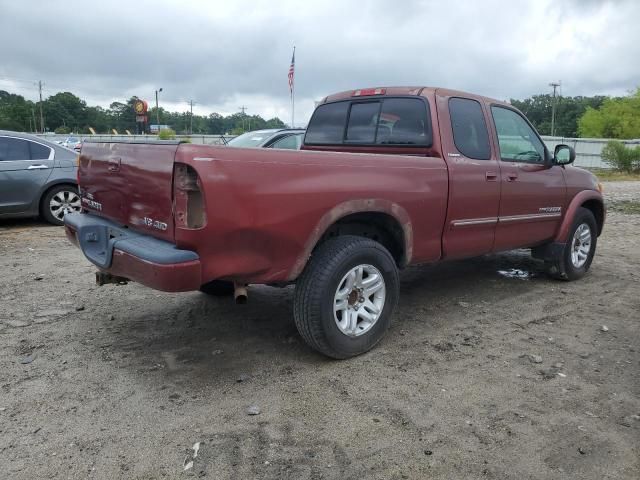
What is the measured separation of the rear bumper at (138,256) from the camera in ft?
10.0

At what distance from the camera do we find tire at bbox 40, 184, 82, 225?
8.84m

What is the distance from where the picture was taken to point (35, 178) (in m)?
8.61

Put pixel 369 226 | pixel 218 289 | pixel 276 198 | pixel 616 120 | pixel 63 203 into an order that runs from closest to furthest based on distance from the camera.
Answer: pixel 276 198 → pixel 369 226 → pixel 218 289 → pixel 63 203 → pixel 616 120

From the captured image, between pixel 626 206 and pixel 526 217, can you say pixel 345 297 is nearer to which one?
pixel 526 217

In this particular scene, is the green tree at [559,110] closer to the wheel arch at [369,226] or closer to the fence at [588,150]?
the fence at [588,150]

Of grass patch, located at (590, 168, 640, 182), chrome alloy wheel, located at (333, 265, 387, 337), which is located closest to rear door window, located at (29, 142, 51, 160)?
chrome alloy wheel, located at (333, 265, 387, 337)

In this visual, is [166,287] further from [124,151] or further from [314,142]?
[314,142]

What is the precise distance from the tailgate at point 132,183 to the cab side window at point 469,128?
2472mm

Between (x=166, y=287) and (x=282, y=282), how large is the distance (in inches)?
33.3

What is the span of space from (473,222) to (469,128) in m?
0.82

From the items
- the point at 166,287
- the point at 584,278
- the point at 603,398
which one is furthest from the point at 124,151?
the point at 584,278

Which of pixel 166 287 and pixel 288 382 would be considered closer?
pixel 166 287

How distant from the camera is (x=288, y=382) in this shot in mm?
3541

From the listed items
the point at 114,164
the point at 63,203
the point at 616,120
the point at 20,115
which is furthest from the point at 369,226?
the point at 20,115
